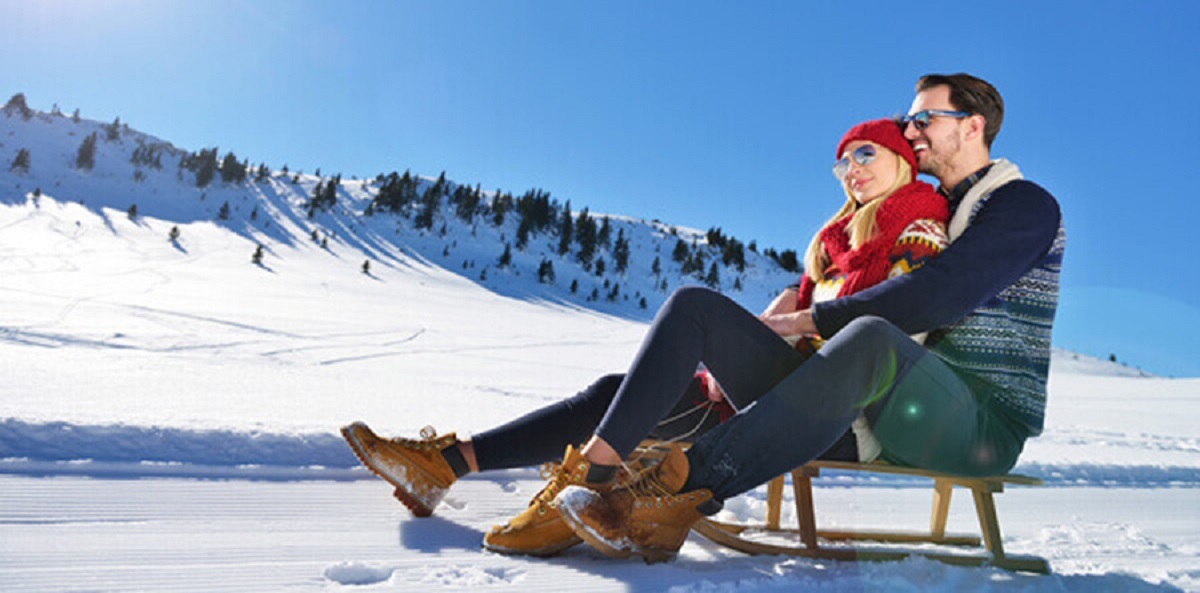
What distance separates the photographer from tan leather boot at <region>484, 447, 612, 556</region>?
1637 millimetres

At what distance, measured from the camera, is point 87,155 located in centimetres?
4100

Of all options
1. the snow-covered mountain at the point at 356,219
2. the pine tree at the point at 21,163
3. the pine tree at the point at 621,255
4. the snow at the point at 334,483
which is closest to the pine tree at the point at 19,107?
the snow-covered mountain at the point at 356,219

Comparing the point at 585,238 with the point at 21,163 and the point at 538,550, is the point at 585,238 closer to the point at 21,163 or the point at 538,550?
the point at 21,163

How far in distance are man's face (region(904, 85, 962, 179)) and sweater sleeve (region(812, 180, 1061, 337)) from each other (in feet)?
0.97

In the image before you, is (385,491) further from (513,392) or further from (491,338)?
(491,338)

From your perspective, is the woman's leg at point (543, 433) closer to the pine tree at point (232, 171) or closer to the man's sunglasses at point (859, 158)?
the man's sunglasses at point (859, 158)

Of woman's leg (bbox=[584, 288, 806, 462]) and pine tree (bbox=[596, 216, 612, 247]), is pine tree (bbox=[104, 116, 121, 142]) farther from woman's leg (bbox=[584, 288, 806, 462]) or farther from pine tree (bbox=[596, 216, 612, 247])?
woman's leg (bbox=[584, 288, 806, 462])

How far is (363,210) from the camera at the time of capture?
43.0 m

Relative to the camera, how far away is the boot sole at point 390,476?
74.5 inches

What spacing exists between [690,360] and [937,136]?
1051 mm

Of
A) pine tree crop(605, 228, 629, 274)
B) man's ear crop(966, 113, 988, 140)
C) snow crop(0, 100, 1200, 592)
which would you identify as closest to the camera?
snow crop(0, 100, 1200, 592)

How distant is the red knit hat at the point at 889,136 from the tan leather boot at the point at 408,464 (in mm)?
1581

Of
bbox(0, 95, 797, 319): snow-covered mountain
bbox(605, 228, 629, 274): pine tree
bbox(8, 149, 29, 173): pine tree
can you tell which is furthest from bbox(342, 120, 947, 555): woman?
bbox(8, 149, 29, 173): pine tree

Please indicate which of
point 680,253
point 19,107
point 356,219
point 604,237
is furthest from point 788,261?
point 19,107
